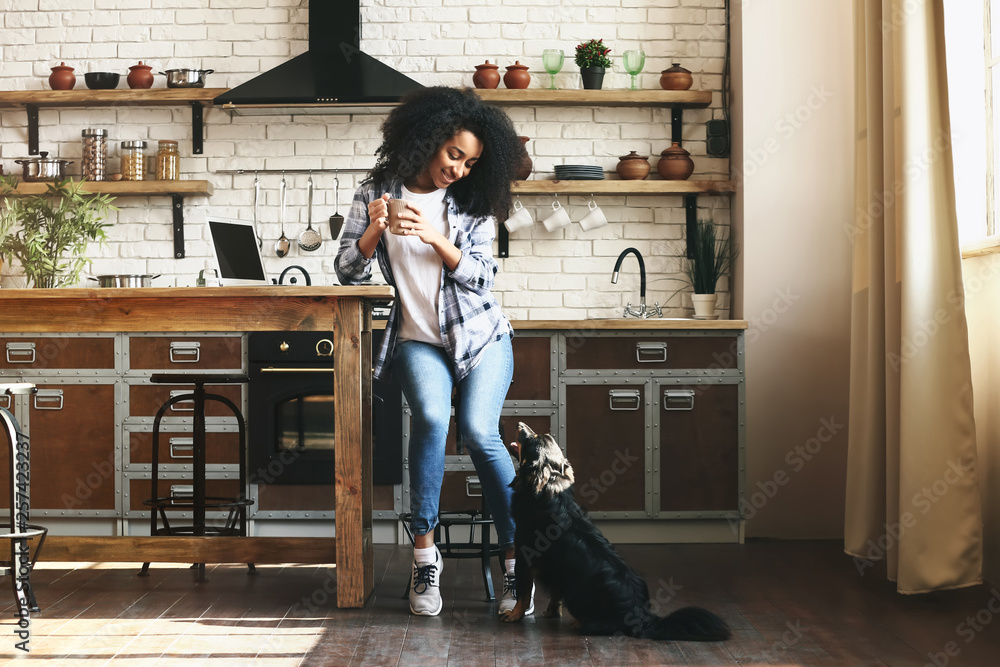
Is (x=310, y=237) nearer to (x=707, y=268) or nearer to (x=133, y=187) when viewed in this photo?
(x=133, y=187)

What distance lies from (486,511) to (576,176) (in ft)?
6.08

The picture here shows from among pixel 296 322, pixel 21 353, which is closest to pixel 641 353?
pixel 296 322

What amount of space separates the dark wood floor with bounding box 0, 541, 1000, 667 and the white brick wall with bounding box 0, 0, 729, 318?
1.58m

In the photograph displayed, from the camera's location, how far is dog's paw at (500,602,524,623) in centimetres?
224

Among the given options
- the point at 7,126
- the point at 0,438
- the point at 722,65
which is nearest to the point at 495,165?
the point at 722,65

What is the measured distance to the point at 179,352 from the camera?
3357 millimetres

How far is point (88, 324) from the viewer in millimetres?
2318

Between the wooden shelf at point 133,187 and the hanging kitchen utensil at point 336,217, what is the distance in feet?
1.87

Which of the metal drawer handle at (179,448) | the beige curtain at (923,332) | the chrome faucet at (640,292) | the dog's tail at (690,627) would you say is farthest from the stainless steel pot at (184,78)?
the dog's tail at (690,627)

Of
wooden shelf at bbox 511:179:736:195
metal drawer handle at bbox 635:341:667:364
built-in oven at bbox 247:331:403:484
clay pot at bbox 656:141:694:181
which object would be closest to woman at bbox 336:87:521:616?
built-in oven at bbox 247:331:403:484

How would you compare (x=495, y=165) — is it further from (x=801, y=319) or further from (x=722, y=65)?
(x=722, y=65)

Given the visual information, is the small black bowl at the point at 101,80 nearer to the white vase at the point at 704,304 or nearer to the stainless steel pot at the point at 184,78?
the stainless steel pot at the point at 184,78

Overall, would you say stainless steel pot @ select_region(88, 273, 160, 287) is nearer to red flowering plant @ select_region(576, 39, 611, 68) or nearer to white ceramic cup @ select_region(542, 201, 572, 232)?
white ceramic cup @ select_region(542, 201, 572, 232)

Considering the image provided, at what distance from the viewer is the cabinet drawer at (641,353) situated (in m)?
3.37
